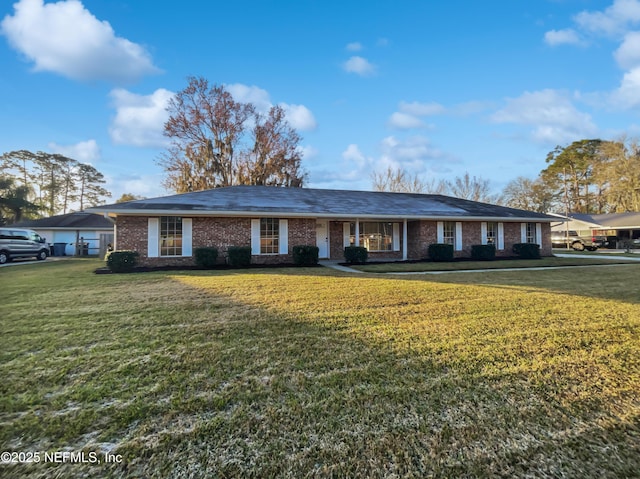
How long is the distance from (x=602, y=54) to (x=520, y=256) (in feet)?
33.0

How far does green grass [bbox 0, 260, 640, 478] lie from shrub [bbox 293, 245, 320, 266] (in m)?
7.47

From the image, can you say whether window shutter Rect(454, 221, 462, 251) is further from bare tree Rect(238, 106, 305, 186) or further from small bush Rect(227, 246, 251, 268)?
bare tree Rect(238, 106, 305, 186)

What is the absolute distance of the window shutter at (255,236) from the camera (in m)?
13.5

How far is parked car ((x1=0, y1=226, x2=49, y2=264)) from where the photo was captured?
1605 cm

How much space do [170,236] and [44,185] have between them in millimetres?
33875

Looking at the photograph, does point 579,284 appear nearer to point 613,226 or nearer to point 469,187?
point 613,226

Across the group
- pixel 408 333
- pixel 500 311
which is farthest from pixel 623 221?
pixel 408 333

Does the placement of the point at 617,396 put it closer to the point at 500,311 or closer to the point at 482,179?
the point at 500,311

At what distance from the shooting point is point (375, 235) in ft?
54.0

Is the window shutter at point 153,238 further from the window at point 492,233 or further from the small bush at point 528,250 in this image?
the small bush at point 528,250

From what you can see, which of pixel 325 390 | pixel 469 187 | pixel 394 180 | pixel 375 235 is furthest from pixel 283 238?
pixel 469 187

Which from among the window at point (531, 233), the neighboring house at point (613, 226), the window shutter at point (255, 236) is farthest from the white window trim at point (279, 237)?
the neighboring house at point (613, 226)

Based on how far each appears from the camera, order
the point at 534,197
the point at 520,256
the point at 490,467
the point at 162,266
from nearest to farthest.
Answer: the point at 490,467, the point at 162,266, the point at 520,256, the point at 534,197

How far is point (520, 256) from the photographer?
1700 cm
